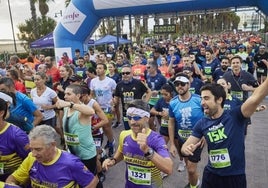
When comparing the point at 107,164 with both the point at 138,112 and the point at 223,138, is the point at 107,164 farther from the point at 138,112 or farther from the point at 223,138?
the point at 223,138

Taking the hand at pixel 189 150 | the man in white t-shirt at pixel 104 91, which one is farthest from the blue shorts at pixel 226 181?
the man in white t-shirt at pixel 104 91

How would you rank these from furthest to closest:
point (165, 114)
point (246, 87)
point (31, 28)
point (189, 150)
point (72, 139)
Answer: point (31, 28), point (246, 87), point (165, 114), point (72, 139), point (189, 150)

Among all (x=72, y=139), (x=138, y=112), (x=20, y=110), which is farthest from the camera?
(x=20, y=110)

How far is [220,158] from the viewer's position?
3268 mm

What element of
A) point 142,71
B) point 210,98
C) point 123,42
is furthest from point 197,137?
point 123,42

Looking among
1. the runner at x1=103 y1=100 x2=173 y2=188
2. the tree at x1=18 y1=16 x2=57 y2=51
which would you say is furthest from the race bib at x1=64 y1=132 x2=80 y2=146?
the tree at x1=18 y1=16 x2=57 y2=51

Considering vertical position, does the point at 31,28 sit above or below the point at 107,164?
above

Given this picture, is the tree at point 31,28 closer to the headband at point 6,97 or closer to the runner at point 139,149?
the headband at point 6,97

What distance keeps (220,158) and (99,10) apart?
11.2 m

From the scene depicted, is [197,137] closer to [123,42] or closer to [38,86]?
[38,86]

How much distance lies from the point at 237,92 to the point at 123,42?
795 inches

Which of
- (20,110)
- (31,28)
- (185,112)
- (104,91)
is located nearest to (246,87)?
(185,112)

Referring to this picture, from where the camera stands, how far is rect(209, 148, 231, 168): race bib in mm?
3242

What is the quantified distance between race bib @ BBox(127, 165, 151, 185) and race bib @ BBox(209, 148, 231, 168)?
68cm
